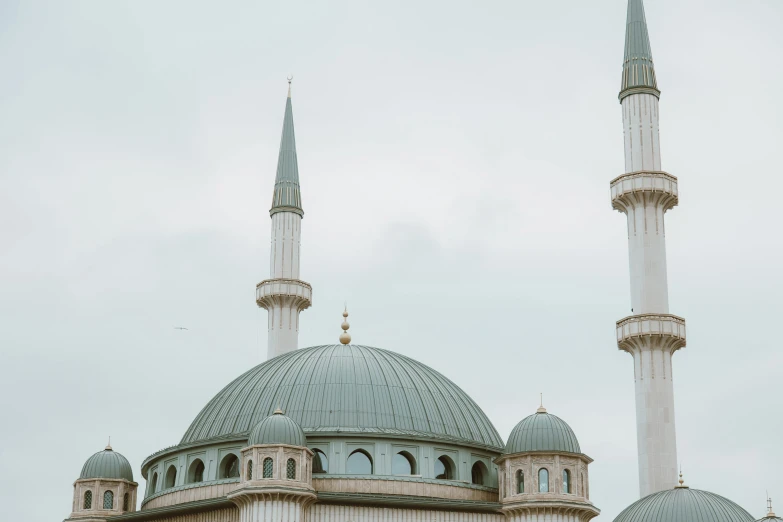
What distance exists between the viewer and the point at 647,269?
56062mm

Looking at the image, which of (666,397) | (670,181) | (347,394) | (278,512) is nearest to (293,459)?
(278,512)

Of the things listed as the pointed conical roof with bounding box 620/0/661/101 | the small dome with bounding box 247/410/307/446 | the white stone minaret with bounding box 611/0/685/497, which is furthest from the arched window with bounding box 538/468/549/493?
the pointed conical roof with bounding box 620/0/661/101

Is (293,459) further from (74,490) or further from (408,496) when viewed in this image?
(74,490)

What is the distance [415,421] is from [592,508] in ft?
24.2

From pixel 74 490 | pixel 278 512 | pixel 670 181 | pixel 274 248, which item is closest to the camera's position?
pixel 278 512

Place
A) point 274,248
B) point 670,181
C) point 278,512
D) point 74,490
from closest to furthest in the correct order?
point 278,512, point 74,490, point 670,181, point 274,248

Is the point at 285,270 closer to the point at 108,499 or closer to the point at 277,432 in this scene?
the point at 108,499

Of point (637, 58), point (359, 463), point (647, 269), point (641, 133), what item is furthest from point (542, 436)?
point (637, 58)

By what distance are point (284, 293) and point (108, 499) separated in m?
17.6

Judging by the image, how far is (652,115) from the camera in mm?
59281

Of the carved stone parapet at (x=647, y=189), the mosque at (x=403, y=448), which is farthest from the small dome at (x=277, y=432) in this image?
the carved stone parapet at (x=647, y=189)

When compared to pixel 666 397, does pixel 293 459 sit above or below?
below

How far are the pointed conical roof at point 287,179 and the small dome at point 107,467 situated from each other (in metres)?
20.1

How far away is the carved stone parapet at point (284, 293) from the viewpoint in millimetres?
66875
